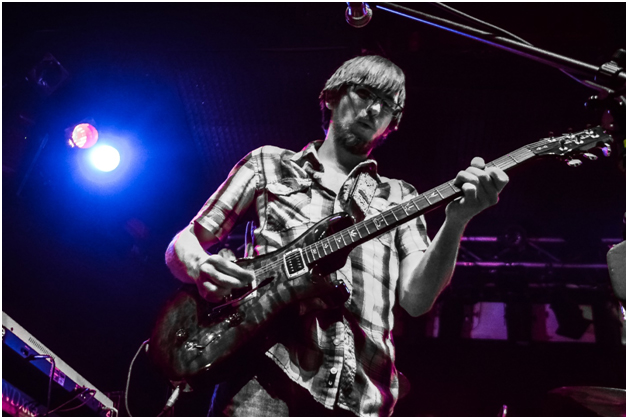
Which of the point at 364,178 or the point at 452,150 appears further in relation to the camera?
the point at 452,150

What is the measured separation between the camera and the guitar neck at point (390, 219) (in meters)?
2.10

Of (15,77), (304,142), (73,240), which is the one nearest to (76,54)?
(15,77)

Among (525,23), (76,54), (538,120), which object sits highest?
(525,23)

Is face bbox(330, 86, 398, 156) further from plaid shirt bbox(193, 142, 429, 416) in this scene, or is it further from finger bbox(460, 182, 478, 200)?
finger bbox(460, 182, 478, 200)

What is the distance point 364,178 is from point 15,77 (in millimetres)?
3063

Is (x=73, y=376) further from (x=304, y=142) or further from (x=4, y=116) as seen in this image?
(x=304, y=142)

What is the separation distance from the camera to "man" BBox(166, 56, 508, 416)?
6.16 ft

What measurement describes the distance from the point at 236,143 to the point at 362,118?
9.48ft

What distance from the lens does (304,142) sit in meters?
5.37

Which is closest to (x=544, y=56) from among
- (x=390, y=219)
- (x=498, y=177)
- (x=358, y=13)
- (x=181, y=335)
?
(x=498, y=177)

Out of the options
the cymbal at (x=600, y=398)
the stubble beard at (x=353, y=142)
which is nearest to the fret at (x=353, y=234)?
the stubble beard at (x=353, y=142)

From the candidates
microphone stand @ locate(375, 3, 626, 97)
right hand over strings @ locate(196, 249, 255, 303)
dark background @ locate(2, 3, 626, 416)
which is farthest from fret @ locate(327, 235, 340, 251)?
dark background @ locate(2, 3, 626, 416)

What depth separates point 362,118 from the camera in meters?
2.72

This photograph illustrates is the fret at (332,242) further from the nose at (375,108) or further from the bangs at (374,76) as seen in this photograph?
the bangs at (374,76)
